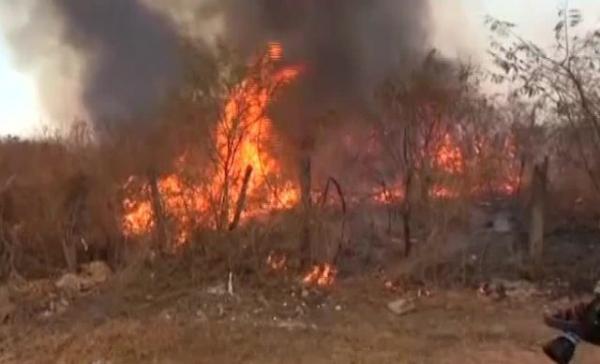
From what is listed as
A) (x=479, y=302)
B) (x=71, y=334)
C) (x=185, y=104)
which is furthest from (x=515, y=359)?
(x=185, y=104)

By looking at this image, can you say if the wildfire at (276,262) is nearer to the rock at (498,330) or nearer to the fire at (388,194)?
the fire at (388,194)

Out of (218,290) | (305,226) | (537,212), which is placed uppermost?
(537,212)

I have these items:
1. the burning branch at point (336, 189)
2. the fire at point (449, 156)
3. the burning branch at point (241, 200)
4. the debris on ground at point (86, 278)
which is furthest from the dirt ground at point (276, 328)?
the fire at point (449, 156)

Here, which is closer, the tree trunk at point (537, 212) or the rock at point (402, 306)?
the rock at point (402, 306)

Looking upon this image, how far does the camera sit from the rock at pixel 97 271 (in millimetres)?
12297

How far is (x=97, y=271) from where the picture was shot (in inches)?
495

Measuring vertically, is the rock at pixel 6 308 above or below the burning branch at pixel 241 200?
below

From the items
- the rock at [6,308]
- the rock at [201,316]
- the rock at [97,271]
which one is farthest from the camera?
the rock at [97,271]

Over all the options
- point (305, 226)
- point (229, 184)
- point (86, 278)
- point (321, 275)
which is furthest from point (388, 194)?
point (86, 278)

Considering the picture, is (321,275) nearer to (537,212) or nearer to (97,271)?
(97,271)

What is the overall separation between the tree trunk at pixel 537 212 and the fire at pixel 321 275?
10.2 ft

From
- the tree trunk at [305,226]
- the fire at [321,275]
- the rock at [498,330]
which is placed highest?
the tree trunk at [305,226]

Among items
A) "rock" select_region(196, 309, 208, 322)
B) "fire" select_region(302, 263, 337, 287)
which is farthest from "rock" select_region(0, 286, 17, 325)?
"fire" select_region(302, 263, 337, 287)

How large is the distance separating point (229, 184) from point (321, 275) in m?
1.99
